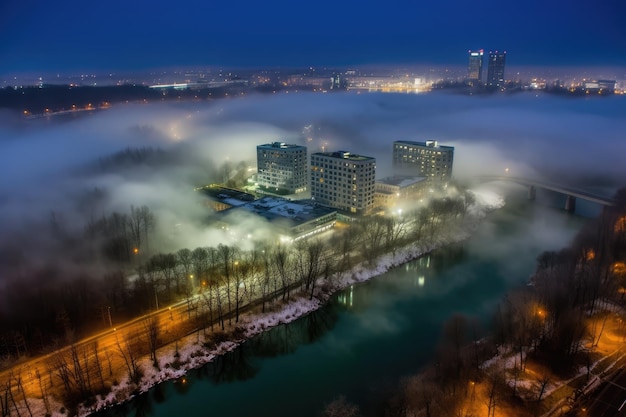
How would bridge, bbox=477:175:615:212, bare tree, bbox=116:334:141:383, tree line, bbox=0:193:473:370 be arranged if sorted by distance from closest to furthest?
bare tree, bbox=116:334:141:383
tree line, bbox=0:193:473:370
bridge, bbox=477:175:615:212

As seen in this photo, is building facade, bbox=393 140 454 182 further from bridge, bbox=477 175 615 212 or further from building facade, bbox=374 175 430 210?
bridge, bbox=477 175 615 212

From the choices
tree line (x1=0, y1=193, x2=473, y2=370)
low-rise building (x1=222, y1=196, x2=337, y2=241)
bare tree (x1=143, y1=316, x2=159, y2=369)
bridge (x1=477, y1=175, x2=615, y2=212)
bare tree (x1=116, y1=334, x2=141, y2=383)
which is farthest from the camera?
bridge (x1=477, y1=175, x2=615, y2=212)

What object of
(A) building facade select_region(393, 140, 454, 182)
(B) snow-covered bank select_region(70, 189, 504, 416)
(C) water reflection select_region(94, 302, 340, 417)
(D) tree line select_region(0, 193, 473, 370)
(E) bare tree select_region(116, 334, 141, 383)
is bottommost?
(C) water reflection select_region(94, 302, 340, 417)

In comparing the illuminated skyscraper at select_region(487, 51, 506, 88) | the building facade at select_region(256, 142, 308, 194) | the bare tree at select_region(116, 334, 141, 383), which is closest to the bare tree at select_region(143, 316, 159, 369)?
the bare tree at select_region(116, 334, 141, 383)

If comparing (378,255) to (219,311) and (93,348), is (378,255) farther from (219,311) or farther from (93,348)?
(93,348)

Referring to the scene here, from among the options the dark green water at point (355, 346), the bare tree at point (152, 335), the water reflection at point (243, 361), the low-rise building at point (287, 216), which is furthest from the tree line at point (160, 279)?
the dark green water at point (355, 346)

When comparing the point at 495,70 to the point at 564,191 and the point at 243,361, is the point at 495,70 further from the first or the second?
the point at 243,361

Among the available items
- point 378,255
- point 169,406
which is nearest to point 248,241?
point 378,255

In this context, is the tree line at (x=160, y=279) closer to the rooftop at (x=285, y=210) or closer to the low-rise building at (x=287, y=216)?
the low-rise building at (x=287, y=216)
